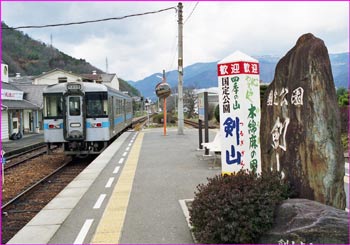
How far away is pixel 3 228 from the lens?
713cm

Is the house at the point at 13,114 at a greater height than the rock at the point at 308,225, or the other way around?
the house at the point at 13,114

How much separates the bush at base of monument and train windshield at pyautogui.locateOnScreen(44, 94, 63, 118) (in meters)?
10.8

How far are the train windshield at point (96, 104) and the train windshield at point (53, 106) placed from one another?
3.27 ft

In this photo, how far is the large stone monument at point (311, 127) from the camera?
4.60 meters

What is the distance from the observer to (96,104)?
14844 mm

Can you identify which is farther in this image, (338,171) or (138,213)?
(138,213)

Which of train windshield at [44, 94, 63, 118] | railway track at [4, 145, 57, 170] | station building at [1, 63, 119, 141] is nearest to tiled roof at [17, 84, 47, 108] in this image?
station building at [1, 63, 119, 141]

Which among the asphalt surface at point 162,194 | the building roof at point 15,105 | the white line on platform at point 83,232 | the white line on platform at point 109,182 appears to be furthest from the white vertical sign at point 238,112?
the building roof at point 15,105

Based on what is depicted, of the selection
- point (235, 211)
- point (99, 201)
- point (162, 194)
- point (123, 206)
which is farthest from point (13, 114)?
point (235, 211)

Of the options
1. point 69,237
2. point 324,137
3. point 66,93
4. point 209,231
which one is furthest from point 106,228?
point 66,93

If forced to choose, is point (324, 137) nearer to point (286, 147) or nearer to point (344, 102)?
point (286, 147)

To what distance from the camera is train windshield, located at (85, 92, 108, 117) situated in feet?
48.3

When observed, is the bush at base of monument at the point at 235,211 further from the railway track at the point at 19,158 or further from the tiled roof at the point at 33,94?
the tiled roof at the point at 33,94

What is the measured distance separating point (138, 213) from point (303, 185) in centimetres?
259
